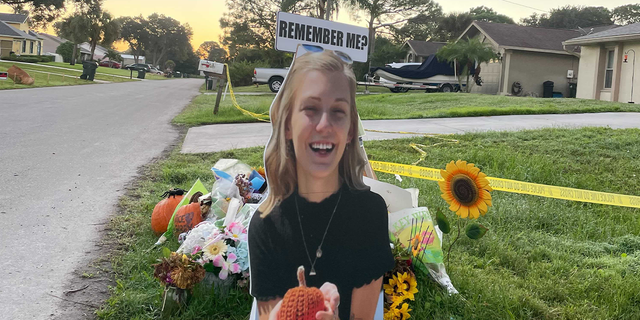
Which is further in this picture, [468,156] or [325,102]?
[468,156]

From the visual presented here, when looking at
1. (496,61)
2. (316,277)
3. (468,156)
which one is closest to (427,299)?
(316,277)

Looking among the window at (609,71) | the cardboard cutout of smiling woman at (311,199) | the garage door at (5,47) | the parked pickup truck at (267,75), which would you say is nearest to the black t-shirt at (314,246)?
the cardboard cutout of smiling woman at (311,199)

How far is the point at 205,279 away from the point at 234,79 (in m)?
33.6

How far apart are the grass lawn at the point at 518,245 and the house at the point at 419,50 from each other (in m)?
35.0

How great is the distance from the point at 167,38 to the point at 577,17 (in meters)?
76.3

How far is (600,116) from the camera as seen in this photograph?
12844 mm

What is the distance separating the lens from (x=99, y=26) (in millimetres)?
65188

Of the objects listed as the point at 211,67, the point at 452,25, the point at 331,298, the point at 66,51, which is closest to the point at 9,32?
the point at 66,51

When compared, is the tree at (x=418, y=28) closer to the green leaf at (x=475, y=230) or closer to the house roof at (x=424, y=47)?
the house roof at (x=424, y=47)

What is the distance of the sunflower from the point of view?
3.21 metres

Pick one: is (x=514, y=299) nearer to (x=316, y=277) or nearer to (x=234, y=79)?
(x=316, y=277)

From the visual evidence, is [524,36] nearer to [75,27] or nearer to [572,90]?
[572,90]

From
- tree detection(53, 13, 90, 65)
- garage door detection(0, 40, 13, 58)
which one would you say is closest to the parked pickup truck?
tree detection(53, 13, 90, 65)

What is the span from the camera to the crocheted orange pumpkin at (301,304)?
237 cm
